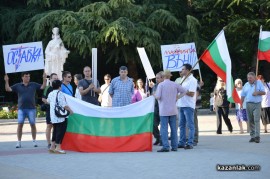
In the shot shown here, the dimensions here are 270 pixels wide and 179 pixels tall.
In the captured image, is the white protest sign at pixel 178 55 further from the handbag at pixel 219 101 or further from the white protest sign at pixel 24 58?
the white protest sign at pixel 24 58

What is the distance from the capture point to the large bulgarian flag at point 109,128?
591 inches

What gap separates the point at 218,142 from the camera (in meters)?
17.1

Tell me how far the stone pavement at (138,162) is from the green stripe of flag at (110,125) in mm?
683

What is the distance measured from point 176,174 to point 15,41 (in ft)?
98.2

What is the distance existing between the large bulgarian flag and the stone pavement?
1.54 ft

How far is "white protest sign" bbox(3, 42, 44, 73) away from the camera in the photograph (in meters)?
17.4

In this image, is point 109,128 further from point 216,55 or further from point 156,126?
point 216,55

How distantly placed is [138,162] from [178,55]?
21.0 feet

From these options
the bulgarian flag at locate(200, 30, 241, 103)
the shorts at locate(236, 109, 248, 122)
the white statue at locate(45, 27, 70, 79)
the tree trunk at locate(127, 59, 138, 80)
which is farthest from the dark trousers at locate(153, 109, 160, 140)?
the tree trunk at locate(127, 59, 138, 80)

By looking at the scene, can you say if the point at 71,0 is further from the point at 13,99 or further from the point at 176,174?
the point at 176,174

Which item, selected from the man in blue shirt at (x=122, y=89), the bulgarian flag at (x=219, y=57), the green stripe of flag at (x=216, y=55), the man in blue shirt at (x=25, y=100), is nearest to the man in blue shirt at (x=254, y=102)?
the bulgarian flag at (x=219, y=57)

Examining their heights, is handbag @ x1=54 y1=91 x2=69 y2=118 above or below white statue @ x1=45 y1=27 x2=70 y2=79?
below

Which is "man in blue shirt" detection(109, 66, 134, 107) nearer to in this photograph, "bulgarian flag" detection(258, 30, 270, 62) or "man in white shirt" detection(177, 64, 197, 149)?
"man in white shirt" detection(177, 64, 197, 149)

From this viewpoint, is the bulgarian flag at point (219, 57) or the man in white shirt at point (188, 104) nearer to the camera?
the man in white shirt at point (188, 104)
